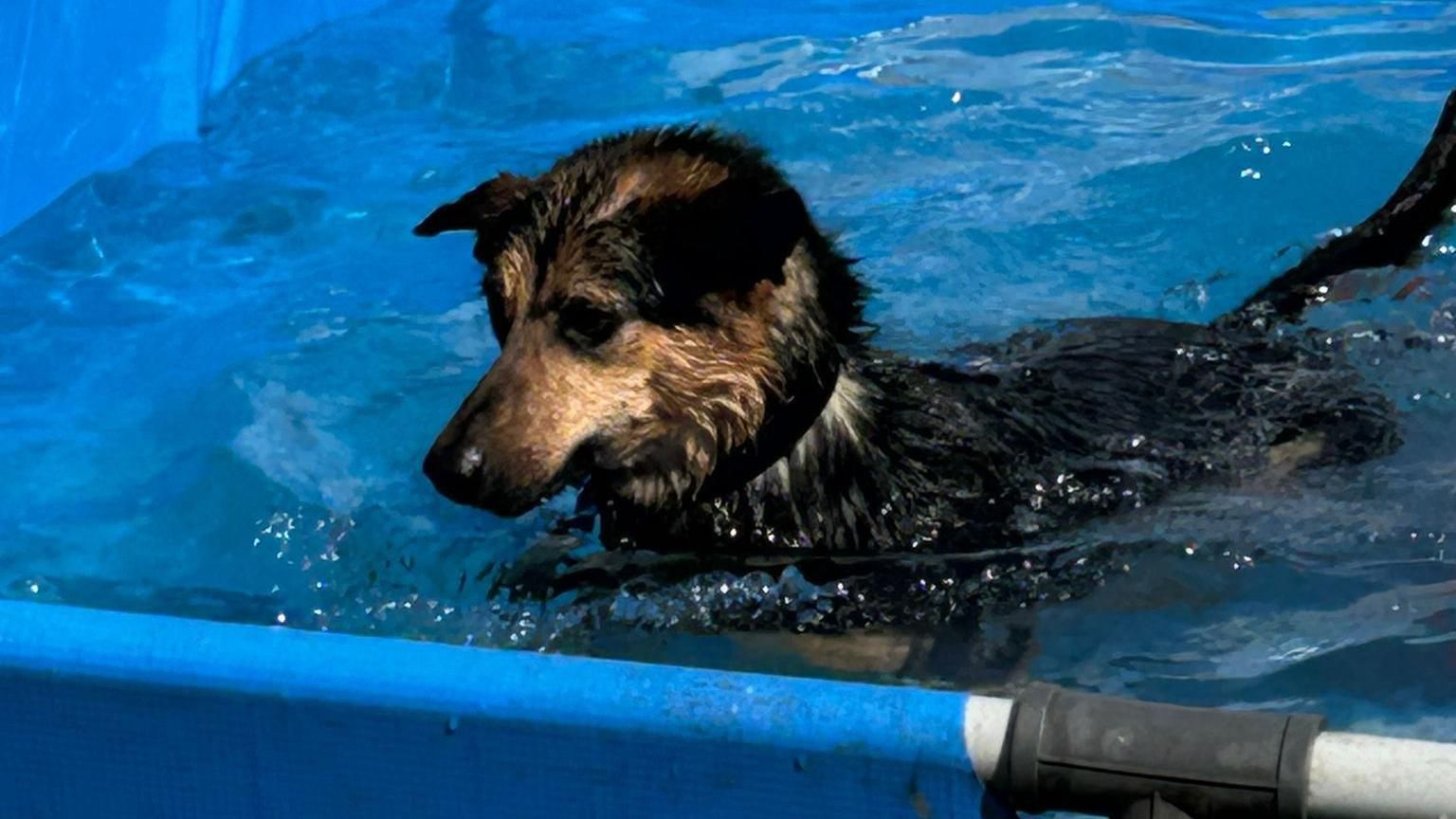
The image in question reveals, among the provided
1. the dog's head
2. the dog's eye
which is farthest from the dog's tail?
the dog's eye

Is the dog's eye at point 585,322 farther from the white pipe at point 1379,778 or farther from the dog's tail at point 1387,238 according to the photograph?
the dog's tail at point 1387,238

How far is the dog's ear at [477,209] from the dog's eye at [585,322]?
357 millimetres

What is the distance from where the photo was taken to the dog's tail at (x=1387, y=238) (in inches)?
166

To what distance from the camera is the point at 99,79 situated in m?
7.26

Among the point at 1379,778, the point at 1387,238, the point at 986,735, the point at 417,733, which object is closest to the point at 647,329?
the point at 417,733

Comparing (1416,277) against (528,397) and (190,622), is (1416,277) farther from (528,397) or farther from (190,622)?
(190,622)

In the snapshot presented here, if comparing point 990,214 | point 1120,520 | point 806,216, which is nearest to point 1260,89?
point 990,214

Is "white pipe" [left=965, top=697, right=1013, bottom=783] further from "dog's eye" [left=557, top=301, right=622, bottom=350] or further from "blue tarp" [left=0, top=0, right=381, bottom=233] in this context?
"blue tarp" [left=0, top=0, right=381, bottom=233]

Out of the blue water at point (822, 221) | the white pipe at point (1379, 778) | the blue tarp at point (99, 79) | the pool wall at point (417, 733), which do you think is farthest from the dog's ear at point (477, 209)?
the blue tarp at point (99, 79)

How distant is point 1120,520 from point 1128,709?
1.97 metres

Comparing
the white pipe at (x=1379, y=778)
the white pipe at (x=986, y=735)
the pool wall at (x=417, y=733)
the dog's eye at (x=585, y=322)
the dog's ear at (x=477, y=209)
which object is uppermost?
the dog's ear at (x=477, y=209)

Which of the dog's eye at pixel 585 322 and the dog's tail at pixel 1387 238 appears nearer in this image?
the dog's eye at pixel 585 322

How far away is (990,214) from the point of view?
249 inches

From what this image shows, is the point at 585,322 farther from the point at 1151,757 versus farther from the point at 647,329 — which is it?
the point at 1151,757
